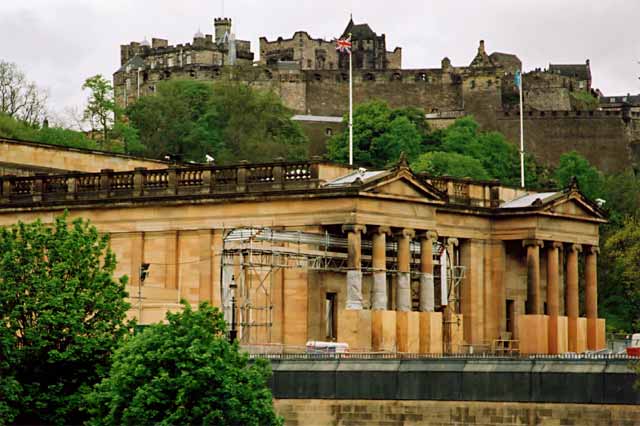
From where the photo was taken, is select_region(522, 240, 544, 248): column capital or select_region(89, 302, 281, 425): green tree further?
Result: select_region(522, 240, 544, 248): column capital

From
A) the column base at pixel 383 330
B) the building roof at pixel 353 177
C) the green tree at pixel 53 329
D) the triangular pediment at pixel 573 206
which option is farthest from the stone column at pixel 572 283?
the green tree at pixel 53 329

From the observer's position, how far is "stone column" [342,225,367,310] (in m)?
80.4

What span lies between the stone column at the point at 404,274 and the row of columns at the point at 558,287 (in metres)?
9.36

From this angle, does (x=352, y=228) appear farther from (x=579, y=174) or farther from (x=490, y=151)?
(x=579, y=174)

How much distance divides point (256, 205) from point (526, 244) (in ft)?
47.1

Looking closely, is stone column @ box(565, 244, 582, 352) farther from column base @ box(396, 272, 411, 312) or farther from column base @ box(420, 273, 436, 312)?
column base @ box(396, 272, 411, 312)

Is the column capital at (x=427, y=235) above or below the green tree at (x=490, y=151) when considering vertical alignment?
below

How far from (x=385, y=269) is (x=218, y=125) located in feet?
321

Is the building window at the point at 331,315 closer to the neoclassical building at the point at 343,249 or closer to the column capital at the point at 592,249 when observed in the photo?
the neoclassical building at the point at 343,249

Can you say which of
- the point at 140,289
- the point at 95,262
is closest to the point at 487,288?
the point at 140,289

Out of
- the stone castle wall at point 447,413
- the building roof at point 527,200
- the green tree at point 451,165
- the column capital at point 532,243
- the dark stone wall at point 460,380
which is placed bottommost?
the stone castle wall at point 447,413

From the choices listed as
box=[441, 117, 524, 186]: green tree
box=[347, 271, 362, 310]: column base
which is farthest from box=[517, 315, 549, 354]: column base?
box=[441, 117, 524, 186]: green tree

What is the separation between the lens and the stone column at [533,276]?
91025mm

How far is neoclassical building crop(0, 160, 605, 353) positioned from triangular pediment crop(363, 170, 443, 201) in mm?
73
